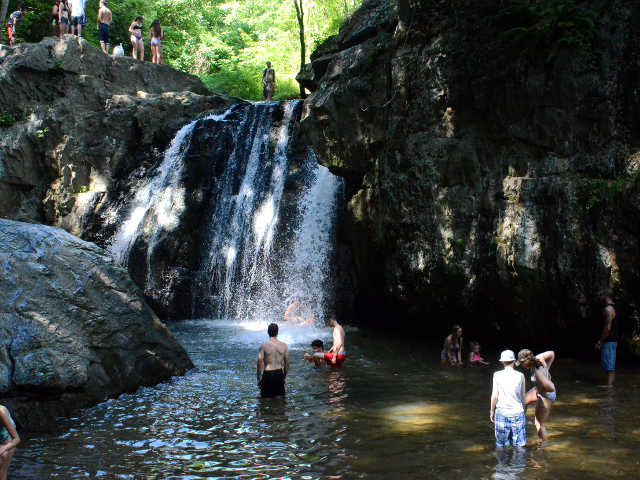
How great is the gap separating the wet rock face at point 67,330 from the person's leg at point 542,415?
5684 mm

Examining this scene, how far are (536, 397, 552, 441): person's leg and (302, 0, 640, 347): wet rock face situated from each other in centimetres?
447

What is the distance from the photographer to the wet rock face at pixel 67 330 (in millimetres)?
7234

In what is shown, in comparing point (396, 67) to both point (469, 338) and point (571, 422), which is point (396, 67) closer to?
point (469, 338)

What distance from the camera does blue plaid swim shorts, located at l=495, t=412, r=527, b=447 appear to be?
19.6ft

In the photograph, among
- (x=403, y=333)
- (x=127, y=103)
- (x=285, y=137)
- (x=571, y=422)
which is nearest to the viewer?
(x=571, y=422)

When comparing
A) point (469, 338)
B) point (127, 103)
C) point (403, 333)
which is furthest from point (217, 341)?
point (127, 103)

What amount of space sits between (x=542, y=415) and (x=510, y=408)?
689mm

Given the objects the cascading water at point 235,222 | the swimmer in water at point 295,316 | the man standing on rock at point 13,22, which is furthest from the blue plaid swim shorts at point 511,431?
the man standing on rock at point 13,22

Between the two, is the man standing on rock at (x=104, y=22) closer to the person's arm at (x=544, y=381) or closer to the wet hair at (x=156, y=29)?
the wet hair at (x=156, y=29)

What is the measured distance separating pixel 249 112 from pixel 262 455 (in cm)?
1430

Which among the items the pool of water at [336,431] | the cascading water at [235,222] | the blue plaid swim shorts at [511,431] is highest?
→ the cascading water at [235,222]

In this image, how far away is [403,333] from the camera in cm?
1416

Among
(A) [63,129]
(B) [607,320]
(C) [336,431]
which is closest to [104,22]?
(A) [63,129]

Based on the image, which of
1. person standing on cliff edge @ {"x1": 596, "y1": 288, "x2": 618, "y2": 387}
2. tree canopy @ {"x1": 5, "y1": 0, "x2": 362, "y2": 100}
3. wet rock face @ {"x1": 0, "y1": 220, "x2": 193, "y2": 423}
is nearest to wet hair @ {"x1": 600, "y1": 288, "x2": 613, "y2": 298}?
person standing on cliff edge @ {"x1": 596, "y1": 288, "x2": 618, "y2": 387}
